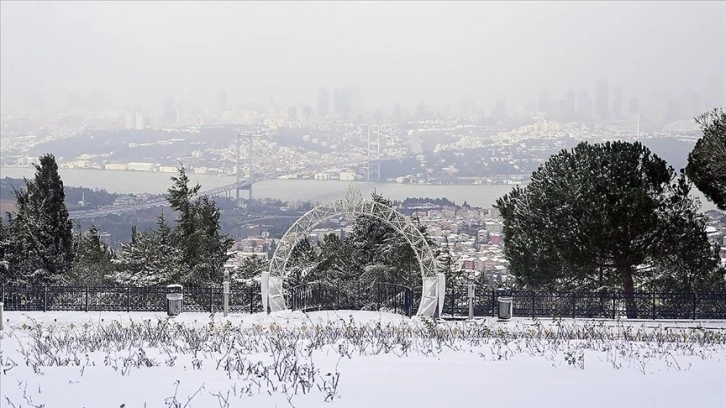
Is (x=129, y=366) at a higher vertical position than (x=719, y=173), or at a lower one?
lower

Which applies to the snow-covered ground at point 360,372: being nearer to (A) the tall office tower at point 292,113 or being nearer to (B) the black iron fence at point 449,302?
(B) the black iron fence at point 449,302

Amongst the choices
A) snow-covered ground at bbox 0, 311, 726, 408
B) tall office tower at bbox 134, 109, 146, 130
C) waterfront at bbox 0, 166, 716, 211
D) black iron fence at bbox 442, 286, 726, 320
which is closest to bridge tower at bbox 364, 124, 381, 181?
waterfront at bbox 0, 166, 716, 211

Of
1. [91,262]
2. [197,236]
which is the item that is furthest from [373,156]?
[197,236]

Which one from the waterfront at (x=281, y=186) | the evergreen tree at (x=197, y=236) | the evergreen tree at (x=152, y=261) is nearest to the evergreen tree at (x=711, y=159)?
the evergreen tree at (x=197, y=236)

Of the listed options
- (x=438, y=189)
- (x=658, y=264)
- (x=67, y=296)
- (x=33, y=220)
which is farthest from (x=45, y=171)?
(x=438, y=189)

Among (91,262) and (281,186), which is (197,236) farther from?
(281,186)

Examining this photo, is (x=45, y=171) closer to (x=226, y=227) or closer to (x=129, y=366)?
(x=129, y=366)

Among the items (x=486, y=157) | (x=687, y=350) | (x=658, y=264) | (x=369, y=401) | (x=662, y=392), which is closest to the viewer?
(x=369, y=401)
